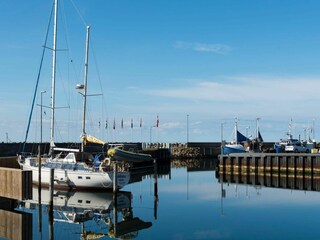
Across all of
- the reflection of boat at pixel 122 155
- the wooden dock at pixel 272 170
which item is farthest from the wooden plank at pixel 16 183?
the wooden dock at pixel 272 170

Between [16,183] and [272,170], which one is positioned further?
[272,170]

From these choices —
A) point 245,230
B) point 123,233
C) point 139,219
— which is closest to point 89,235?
point 123,233

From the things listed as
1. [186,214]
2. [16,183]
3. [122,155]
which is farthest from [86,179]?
[16,183]

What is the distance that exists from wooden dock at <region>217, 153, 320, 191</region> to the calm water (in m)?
6.67

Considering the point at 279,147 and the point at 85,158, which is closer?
the point at 85,158

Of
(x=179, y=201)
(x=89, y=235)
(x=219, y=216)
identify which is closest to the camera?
(x=89, y=235)

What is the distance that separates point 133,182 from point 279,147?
124 feet

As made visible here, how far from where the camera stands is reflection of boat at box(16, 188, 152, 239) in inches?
1102

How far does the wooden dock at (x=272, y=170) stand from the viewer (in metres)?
55.9

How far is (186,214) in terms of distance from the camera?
113ft

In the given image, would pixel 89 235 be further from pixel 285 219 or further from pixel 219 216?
pixel 285 219

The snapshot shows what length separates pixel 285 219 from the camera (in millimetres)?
32656

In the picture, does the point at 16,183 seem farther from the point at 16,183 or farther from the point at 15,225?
the point at 15,225

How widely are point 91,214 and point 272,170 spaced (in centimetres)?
3446
